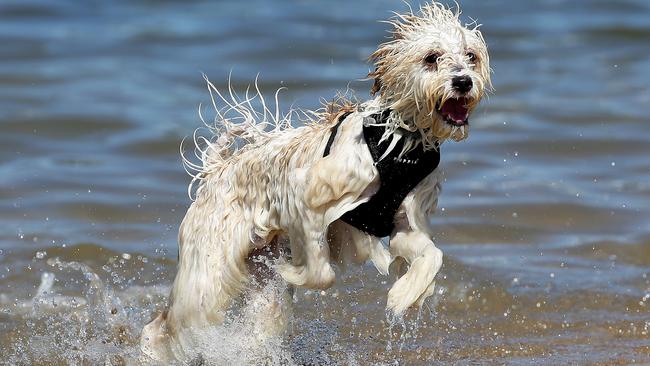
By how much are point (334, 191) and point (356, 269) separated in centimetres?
247

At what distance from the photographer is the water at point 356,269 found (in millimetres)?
7387

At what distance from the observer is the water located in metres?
7.39

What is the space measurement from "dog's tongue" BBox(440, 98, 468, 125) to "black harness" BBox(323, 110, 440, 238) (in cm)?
32

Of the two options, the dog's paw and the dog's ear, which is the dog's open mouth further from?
the dog's paw

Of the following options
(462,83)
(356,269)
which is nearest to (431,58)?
(462,83)

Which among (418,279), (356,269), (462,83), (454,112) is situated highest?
(462,83)

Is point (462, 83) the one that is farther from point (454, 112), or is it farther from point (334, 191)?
point (334, 191)

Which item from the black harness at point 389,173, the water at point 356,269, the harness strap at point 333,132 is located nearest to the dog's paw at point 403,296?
the black harness at point 389,173

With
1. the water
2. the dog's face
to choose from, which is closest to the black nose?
the dog's face

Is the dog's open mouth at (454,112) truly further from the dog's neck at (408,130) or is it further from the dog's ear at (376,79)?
the dog's ear at (376,79)

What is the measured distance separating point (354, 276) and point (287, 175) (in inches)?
100

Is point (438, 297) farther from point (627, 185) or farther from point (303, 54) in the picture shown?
point (303, 54)

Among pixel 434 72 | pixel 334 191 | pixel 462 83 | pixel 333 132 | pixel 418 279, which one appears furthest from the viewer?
pixel 333 132

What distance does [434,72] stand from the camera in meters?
5.18
